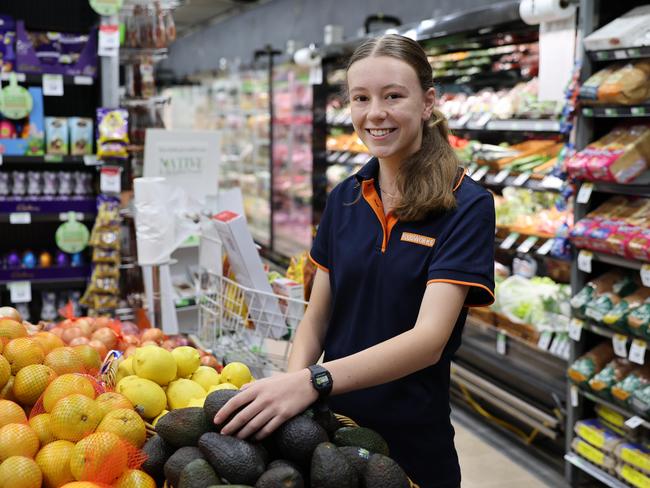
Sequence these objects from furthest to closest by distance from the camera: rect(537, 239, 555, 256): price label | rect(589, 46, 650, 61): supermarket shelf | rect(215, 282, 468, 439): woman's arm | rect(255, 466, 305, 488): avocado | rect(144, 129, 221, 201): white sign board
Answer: rect(144, 129, 221, 201): white sign board → rect(537, 239, 555, 256): price label → rect(589, 46, 650, 61): supermarket shelf → rect(215, 282, 468, 439): woman's arm → rect(255, 466, 305, 488): avocado

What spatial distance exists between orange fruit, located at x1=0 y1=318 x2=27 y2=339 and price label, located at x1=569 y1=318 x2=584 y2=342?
2558 millimetres

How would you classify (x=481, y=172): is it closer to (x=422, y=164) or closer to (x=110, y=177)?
(x=110, y=177)

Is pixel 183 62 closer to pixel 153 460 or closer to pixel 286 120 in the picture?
pixel 286 120

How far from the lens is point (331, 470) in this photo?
125 cm

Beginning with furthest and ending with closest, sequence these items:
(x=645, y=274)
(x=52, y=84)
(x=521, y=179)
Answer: (x=52, y=84) < (x=521, y=179) < (x=645, y=274)

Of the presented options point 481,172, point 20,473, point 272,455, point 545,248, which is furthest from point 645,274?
point 20,473

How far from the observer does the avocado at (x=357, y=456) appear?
131 cm

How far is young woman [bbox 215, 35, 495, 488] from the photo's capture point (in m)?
1.57

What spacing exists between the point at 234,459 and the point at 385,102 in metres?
0.82

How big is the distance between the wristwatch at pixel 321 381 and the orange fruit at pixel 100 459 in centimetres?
38

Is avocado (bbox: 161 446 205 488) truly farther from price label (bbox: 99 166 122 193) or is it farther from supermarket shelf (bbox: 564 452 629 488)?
price label (bbox: 99 166 122 193)

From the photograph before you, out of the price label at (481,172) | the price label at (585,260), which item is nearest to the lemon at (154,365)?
the price label at (585,260)

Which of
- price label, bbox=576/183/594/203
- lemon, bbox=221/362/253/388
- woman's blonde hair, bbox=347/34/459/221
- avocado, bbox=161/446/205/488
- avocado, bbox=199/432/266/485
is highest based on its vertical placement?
woman's blonde hair, bbox=347/34/459/221

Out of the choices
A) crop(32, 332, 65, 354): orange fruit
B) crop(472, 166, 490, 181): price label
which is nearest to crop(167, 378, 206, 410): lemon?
crop(32, 332, 65, 354): orange fruit
